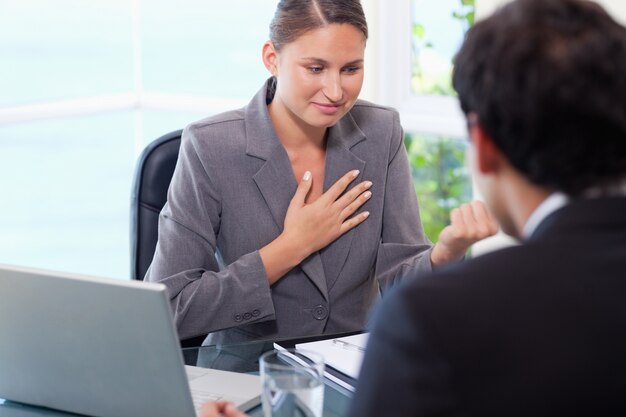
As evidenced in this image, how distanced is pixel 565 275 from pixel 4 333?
853 millimetres

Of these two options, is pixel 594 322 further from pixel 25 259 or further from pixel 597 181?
pixel 25 259

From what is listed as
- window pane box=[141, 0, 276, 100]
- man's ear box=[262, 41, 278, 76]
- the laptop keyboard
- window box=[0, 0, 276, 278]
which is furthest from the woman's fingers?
window pane box=[141, 0, 276, 100]

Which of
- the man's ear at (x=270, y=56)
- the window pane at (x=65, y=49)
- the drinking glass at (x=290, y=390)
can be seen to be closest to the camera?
the drinking glass at (x=290, y=390)

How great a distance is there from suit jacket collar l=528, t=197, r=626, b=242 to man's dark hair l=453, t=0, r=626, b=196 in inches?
1.2

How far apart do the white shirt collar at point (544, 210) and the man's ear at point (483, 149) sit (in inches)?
2.4

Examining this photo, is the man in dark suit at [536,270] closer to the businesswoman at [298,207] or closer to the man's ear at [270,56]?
the businesswoman at [298,207]

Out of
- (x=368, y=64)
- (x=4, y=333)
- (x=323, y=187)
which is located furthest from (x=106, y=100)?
(x=4, y=333)

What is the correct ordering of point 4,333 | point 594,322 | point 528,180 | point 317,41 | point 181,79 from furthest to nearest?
point 181,79, point 317,41, point 4,333, point 528,180, point 594,322

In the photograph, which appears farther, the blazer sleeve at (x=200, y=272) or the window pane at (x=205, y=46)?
the window pane at (x=205, y=46)

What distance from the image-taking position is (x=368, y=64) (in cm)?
375

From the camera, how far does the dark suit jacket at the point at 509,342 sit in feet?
2.76

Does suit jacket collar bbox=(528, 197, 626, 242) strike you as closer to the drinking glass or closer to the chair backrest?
the drinking glass

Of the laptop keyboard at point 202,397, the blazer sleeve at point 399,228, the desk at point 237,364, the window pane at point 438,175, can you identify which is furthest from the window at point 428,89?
the laptop keyboard at point 202,397

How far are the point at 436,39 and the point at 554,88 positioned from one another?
9.28ft
